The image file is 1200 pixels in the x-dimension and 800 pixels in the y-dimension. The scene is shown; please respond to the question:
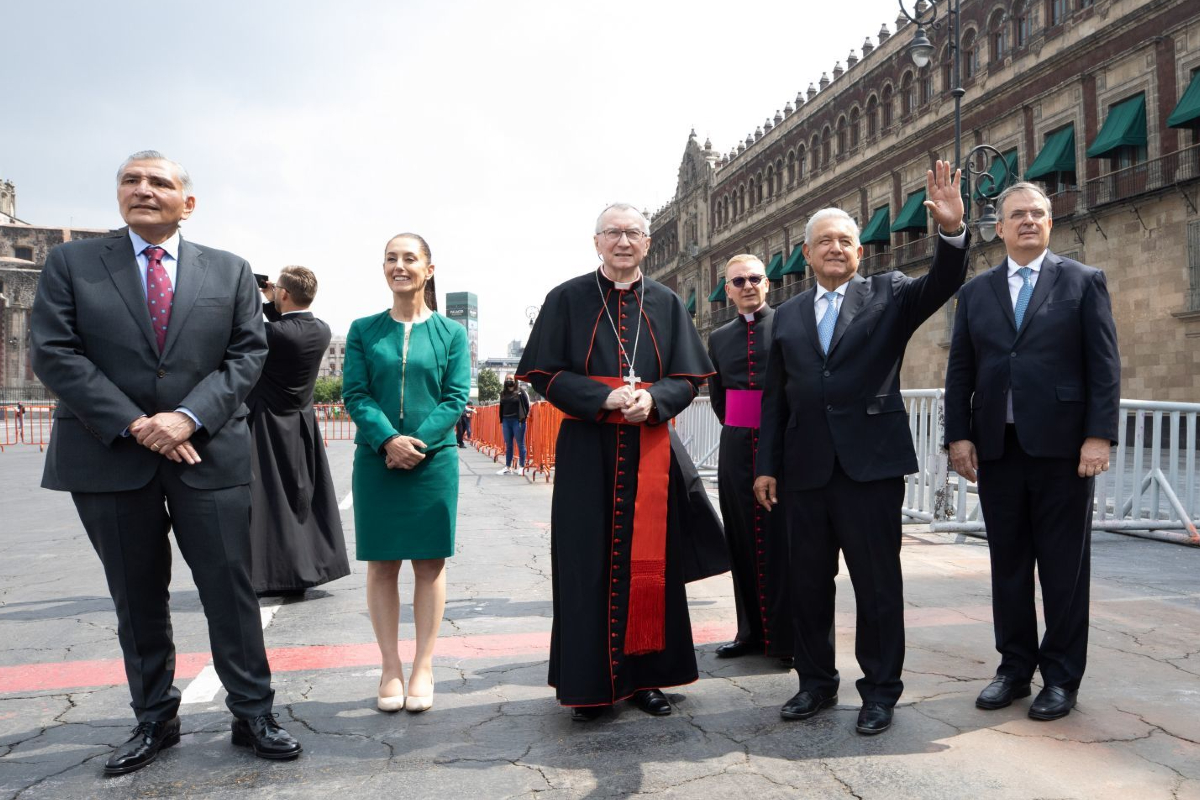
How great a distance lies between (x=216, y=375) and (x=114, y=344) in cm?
31

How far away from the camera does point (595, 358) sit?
3.58 metres

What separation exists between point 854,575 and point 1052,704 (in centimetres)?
82

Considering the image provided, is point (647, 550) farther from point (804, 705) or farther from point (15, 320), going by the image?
point (15, 320)

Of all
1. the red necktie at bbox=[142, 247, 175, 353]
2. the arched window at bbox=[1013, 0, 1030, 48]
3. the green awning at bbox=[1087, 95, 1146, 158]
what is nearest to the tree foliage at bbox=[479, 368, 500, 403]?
the arched window at bbox=[1013, 0, 1030, 48]

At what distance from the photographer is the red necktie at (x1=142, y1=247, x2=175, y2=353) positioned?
3016 millimetres

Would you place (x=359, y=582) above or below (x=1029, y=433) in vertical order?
below

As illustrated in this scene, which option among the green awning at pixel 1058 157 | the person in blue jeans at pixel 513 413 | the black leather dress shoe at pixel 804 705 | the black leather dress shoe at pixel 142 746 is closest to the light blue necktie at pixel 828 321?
the black leather dress shoe at pixel 804 705

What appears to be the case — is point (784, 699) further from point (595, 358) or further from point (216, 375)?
point (216, 375)

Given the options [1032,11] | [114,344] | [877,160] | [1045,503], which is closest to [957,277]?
[1045,503]

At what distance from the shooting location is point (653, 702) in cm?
346

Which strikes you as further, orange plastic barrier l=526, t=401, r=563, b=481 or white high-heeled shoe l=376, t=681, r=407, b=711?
orange plastic barrier l=526, t=401, r=563, b=481

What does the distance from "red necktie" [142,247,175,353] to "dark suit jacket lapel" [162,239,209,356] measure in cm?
3

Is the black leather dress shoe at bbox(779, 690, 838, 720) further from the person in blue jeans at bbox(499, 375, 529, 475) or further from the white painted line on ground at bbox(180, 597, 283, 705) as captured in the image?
the person in blue jeans at bbox(499, 375, 529, 475)

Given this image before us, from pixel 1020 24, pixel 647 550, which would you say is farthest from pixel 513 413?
pixel 1020 24
